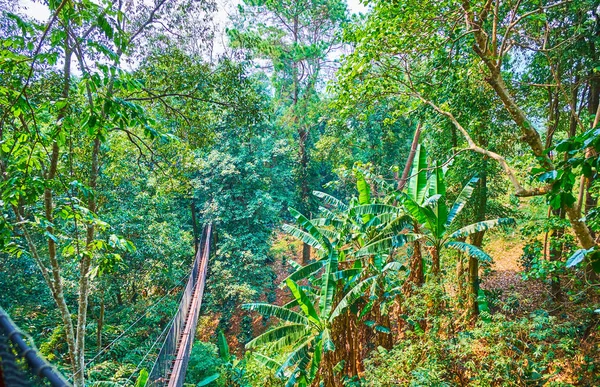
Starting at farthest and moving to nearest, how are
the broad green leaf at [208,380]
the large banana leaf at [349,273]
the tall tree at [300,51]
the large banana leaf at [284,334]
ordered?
the tall tree at [300,51], the broad green leaf at [208,380], the large banana leaf at [349,273], the large banana leaf at [284,334]

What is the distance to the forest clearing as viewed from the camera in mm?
1914

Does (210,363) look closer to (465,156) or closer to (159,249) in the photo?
(159,249)

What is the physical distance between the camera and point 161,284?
703cm

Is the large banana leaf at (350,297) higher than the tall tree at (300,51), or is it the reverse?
the tall tree at (300,51)

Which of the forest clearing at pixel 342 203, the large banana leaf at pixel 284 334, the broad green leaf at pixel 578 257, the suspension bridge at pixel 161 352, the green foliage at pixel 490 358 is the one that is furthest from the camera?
the large banana leaf at pixel 284 334

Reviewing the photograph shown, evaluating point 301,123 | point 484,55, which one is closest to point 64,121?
point 484,55

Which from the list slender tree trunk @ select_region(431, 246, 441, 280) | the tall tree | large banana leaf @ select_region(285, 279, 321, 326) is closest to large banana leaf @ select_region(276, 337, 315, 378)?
large banana leaf @ select_region(285, 279, 321, 326)

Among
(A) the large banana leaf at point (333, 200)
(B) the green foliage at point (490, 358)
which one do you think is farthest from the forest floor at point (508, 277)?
(A) the large banana leaf at point (333, 200)

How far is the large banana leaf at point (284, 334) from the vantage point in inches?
147

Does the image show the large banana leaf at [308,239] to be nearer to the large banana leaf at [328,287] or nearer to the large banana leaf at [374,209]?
the large banana leaf at [328,287]

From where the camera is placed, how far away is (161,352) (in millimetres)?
3816

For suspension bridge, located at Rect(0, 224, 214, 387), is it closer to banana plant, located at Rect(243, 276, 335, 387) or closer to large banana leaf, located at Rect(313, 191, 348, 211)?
banana plant, located at Rect(243, 276, 335, 387)

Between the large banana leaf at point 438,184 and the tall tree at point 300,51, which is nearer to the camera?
the large banana leaf at point 438,184

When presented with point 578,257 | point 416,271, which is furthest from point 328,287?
point 578,257
